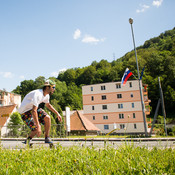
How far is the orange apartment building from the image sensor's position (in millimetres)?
54125

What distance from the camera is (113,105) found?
5659cm

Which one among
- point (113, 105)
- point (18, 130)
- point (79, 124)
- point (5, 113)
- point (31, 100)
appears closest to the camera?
point (31, 100)

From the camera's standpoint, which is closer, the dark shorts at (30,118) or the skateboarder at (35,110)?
the skateboarder at (35,110)

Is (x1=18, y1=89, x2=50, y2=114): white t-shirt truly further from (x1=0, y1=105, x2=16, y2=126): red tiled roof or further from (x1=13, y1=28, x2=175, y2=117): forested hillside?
(x1=13, y1=28, x2=175, y2=117): forested hillside

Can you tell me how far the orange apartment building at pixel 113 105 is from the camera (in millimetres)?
54125

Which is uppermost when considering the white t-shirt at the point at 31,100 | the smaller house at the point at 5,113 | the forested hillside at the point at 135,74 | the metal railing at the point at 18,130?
the forested hillside at the point at 135,74

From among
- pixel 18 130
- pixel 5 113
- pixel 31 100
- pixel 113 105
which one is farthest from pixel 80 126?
pixel 31 100

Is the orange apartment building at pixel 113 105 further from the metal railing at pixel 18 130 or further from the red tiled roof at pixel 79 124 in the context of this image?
the metal railing at pixel 18 130

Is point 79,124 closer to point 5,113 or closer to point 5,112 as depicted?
point 5,113

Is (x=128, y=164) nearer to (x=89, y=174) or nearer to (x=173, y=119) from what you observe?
(x=89, y=174)

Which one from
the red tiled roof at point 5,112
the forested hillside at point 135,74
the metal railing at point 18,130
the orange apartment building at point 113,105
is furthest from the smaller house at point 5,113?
the orange apartment building at point 113,105

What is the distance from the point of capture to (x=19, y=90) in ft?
293

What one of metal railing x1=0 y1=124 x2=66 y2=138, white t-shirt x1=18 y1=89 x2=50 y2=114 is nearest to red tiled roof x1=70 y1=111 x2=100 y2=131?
metal railing x1=0 y1=124 x2=66 y2=138

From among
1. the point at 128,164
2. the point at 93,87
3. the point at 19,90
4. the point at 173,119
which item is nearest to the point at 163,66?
the point at 173,119
